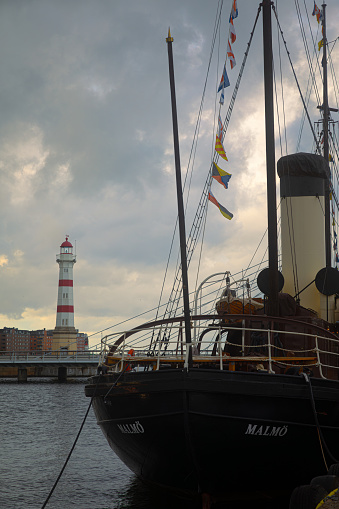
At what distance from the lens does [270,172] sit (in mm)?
17875

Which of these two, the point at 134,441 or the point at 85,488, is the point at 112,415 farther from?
the point at 85,488

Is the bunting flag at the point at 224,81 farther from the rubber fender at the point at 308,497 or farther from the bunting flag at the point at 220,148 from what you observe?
the rubber fender at the point at 308,497

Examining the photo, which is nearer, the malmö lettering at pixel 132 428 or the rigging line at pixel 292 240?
the malmö lettering at pixel 132 428

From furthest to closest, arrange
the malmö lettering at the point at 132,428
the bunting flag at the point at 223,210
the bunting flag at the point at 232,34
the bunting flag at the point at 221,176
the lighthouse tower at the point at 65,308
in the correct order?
the lighthouse tower at the point at 65,308 < the bunting flag at the point at 232,34 < the bunting flag at the point at 221,176 < the bunting flag at the point at 223,210 < the malmö lettering at the point at 132,428

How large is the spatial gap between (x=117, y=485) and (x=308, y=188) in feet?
42.5

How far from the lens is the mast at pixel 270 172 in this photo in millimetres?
16875

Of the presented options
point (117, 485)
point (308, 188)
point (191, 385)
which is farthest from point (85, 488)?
point (308, 188)

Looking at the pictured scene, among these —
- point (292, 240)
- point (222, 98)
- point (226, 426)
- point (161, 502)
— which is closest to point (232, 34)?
point (222, 98)

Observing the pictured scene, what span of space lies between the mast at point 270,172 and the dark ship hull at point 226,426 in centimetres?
370

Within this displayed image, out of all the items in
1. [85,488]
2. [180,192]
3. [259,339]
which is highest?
[180,192]

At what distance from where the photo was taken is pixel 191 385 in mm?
12562

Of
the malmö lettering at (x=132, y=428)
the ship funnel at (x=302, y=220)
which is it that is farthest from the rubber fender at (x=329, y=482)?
the ship funnel at (x=302, y=220)

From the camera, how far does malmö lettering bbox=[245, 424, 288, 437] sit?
42.1ft

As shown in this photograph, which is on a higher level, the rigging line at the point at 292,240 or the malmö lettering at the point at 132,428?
the rigging line at the point at 292,240
